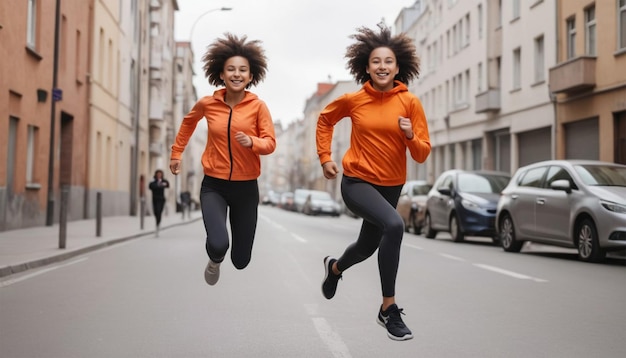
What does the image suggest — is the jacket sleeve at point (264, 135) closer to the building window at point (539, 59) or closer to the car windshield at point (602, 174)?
the car windshield at point (602, 174)

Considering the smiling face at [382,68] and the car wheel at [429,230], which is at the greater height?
the smiling face at [382,68]

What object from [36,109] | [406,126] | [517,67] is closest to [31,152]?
[36,109]

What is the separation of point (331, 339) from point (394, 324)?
1051 mm

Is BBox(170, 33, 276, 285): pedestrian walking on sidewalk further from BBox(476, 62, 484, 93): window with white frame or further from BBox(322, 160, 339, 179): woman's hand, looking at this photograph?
BBox(476, 62, 484, 93): window with white frame

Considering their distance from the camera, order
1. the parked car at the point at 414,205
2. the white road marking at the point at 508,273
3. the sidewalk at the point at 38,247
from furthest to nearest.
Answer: the parked car at the point at 414,205, the sidewalk at the point at 38,247, the white road marking at the point at 508,273

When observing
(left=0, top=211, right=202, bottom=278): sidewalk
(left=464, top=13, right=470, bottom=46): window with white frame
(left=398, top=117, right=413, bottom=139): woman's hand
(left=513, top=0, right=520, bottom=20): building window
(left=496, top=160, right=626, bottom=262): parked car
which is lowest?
(left=0, top=211, right=202, bottom=278): sidewalk

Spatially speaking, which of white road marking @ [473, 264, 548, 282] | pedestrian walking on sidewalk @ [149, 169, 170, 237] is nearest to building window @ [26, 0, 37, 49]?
pedestrian walking on sidewalk @ [149, 169, 170, 237]

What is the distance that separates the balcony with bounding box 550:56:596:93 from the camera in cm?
2567

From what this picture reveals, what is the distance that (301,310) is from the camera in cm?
819

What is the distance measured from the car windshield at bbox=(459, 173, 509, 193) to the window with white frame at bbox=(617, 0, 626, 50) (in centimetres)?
608

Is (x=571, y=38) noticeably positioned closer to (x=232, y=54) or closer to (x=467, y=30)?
(x=467, y=30)

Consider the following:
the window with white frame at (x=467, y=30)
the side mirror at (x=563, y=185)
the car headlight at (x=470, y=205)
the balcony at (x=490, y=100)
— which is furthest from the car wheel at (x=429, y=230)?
the window with white frame at (x=467, y=30)

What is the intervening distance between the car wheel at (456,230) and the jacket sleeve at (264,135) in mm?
14232

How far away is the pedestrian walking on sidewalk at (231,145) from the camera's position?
256 inches
